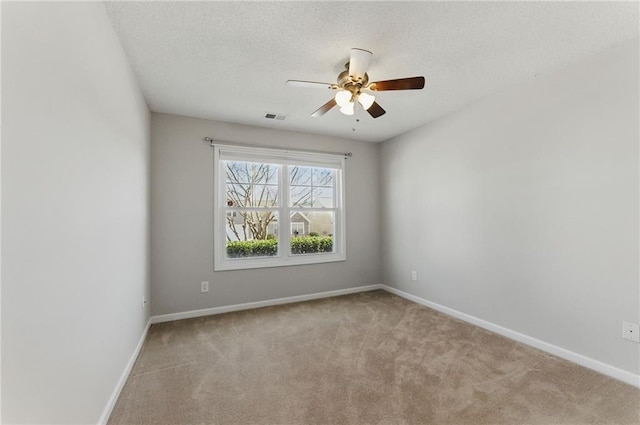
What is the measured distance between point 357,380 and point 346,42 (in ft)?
8.06

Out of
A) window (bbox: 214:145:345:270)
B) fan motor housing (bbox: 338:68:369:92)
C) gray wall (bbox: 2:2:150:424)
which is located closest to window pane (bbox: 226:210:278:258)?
window (bbox: 214:145:345:270)

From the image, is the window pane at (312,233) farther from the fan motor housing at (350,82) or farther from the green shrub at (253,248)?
the fan motor housing at (350,82)

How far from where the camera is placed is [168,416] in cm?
175

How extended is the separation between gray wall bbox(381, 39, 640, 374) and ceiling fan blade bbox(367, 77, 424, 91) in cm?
140

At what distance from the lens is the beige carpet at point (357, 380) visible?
1.75m

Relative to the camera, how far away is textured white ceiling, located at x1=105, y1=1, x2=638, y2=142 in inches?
69.1

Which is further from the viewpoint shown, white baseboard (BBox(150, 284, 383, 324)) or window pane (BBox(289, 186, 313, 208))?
window pane (BBox(289, 186, 313, 208))

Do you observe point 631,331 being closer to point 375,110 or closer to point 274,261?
point 375,110

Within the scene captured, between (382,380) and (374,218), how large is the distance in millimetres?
2874

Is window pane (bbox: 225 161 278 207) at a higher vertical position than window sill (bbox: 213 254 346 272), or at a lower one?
higher

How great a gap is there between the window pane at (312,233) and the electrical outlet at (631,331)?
124 inches

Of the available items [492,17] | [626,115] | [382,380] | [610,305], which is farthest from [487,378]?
[492,17]

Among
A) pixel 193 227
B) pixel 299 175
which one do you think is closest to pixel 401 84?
pixel 299 175

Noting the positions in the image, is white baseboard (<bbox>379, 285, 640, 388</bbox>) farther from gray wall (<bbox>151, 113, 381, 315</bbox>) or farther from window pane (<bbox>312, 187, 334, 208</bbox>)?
window pane (<bbox>312, 187, 334, 208</bbox>)
